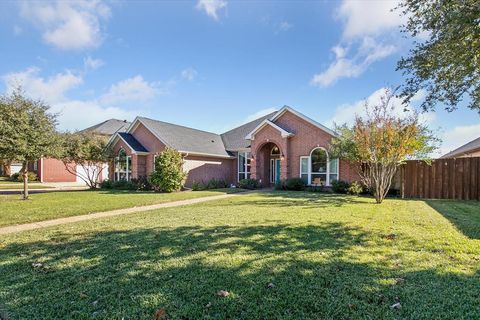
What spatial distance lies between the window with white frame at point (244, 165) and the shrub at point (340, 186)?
8910 millimetres

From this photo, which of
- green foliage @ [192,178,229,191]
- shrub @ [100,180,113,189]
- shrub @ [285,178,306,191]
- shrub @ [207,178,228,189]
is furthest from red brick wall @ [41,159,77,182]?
shrub @ [285,178,306,191]

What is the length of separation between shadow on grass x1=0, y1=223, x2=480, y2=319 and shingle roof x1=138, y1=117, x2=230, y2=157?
17.2m

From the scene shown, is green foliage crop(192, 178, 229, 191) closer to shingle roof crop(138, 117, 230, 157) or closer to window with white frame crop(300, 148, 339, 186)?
shingle roof crop(138, 117, 230, 157)

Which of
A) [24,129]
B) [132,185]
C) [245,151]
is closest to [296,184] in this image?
[245,151]

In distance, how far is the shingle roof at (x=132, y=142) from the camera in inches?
922

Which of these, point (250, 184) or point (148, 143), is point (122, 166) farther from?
point (250, 184)

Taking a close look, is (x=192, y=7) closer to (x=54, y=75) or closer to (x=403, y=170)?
(x=54, y=75)

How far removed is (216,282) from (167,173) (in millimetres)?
16207

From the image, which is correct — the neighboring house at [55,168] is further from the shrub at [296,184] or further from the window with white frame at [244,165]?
the shrub at [296,184]

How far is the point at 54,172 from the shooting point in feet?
109

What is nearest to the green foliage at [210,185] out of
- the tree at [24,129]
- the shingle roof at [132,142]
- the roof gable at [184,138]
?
the roof gable at [184,138]

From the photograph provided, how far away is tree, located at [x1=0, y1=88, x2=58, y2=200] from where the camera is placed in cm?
1314

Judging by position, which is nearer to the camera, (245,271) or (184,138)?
(245,271)

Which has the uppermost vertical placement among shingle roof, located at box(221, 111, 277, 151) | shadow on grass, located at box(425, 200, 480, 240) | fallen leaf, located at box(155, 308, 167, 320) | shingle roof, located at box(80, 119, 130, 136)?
shingle roof, located at box(80, 119, 130, 136)
